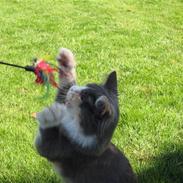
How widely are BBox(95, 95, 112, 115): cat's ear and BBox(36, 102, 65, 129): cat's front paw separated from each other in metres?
0.28

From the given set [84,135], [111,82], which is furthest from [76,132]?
[111,82]

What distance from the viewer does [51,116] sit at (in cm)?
316

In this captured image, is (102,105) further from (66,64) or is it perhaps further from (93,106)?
(66,64)

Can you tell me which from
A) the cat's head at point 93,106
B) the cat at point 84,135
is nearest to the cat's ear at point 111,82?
the cat at point 84,135

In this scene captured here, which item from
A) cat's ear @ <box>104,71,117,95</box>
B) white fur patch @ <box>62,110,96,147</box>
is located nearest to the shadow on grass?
cat's ear @ <box>104,71,117,95</box>

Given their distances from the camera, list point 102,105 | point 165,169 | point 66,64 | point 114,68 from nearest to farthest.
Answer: point 102,105 < point 66,64 < point 165,169 < point 114,68

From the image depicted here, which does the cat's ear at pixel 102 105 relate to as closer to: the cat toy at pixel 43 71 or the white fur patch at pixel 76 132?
the white fur patch at pixel 76 132

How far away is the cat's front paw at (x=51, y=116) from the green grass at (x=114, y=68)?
1269 millimetres

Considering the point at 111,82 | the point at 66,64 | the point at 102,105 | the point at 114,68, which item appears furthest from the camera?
the point at 114,68

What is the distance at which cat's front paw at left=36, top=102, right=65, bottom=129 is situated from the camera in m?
3.16

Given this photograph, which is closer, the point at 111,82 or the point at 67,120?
the point at 67,120

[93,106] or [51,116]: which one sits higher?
[93,106]

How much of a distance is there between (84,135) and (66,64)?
0.83 meters

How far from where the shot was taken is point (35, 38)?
853cm
